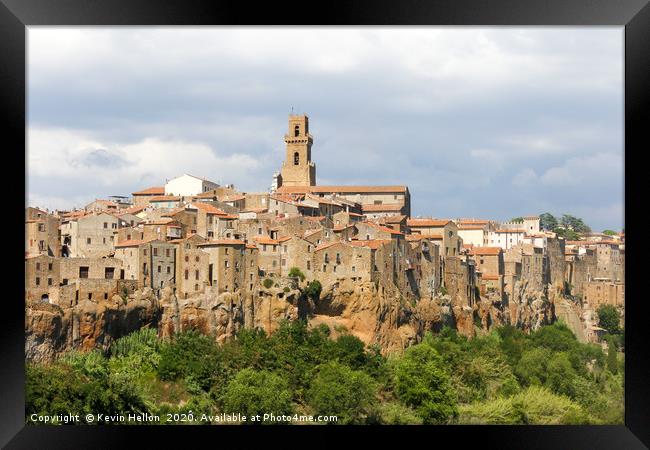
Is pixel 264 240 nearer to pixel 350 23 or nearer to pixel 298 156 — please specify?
pixel 298 156

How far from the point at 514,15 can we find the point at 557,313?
2143cm

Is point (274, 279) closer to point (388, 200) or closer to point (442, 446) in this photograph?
point (388, 200)

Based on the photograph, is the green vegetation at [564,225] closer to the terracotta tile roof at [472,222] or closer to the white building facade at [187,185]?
the terracotta tile roof at [472,222]

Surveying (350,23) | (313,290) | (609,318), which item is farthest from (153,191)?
(350,23)

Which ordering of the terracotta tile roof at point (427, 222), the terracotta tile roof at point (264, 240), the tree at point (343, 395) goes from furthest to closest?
the terracotta tile roof at point (427, 222), the terracotta tile roof at point (264, 240), the tree at point (343, 395)

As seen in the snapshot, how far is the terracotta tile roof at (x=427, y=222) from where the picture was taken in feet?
78.5

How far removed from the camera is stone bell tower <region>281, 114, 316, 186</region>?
28719 millimetres

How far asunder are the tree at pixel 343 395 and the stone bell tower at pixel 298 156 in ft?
44.3

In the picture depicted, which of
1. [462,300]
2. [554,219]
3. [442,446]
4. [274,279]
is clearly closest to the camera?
[442,446]

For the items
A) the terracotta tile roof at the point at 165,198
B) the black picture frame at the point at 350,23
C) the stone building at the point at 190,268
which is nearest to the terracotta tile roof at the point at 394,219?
the terracotta tile roof at the point at 165,198

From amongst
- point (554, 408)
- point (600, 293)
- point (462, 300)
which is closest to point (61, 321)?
point (554, 408)

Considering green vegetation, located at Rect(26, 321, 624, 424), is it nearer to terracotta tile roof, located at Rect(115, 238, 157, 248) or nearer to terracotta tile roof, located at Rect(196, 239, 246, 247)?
terracotta tile roof, located at Rect(196, 239, 246, 247)
